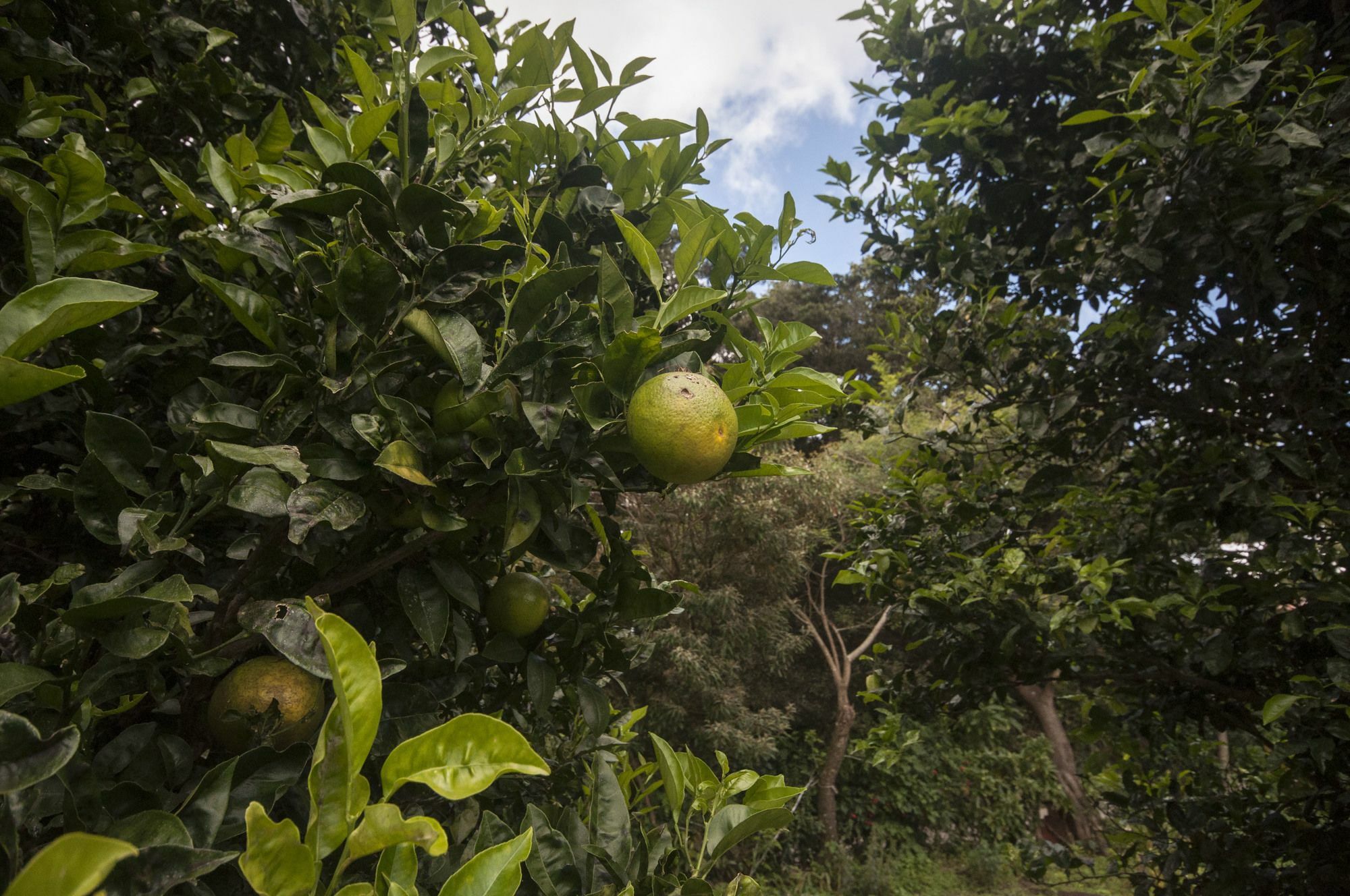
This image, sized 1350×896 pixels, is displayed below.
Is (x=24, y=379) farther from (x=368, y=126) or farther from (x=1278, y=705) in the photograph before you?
(x=1278, y=705)

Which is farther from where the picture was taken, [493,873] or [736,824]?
[736,824]

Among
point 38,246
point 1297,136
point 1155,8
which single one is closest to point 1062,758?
point 1297,136

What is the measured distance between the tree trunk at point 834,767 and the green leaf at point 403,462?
7.62 metres

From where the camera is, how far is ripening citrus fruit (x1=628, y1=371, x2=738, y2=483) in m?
0.74

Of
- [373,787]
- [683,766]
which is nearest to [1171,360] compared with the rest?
[683,766]

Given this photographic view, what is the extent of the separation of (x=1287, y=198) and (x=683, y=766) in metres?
1.81

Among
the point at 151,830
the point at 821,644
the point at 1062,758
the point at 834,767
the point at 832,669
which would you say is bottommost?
the point at 151,830

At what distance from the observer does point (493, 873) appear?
51 centimetres

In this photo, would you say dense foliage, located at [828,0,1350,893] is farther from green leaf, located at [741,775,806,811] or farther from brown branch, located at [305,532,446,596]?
brown branch, located at [305,532,446,596]

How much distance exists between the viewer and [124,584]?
2.11ft

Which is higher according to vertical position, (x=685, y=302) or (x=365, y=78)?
(x=365, y=78)

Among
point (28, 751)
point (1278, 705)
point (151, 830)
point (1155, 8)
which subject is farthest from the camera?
point (1155, 8)

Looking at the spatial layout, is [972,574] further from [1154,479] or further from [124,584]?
[124,584]

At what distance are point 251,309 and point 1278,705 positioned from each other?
2.05 metres
